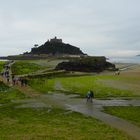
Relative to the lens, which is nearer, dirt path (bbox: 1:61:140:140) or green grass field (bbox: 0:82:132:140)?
green grass field (bbox: 0:82:132:140)

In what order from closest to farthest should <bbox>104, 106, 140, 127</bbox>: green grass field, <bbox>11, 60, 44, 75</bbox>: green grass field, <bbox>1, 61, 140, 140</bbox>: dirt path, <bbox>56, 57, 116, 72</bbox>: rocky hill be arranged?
<bbox>1, 61, 140, 140</bbox>: dirt path → <bbox>104, 106, 140, 127</bbox>: green grass field → <bbox>11, 60, 44, 75</bbox>: green grass field → <bbox>56, 57, 116, 72</bbox>: rocky hill

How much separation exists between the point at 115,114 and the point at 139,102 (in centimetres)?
901

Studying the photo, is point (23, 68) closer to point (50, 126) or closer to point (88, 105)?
point (88, 105)

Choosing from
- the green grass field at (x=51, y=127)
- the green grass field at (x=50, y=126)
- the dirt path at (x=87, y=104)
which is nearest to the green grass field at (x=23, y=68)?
the dirt path at (x=87, y=104)

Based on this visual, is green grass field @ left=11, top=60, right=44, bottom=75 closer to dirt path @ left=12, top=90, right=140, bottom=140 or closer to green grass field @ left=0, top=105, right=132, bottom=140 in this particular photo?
dirt path @ left=12, top=90, right=140, bottom=140

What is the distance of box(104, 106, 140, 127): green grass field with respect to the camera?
2800 centimetres

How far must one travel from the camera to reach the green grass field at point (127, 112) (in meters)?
→ 28.0

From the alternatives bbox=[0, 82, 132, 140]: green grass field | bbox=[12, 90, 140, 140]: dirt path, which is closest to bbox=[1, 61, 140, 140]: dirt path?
bbox=[12, 90, 140, 140]: dirt path

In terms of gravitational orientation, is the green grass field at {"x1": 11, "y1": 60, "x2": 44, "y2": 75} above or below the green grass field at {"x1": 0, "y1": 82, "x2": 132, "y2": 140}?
above

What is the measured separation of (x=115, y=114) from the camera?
99.9ft

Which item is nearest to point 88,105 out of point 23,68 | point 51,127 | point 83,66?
point 51,127

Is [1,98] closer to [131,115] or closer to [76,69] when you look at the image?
[131,115]

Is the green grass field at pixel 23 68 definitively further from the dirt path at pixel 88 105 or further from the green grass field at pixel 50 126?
the green grass field at pixel 50 126

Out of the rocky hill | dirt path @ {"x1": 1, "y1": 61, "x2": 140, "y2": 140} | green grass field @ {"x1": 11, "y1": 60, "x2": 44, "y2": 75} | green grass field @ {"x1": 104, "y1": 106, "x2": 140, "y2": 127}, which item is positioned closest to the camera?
dirt path @ {"x1": 1, "y1": 61, "x2": 140, "y2": 140}
